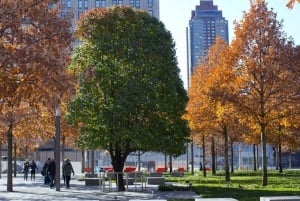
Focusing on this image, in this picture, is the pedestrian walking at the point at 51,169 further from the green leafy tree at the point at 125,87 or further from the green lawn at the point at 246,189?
the green lawn at the point at 246,189

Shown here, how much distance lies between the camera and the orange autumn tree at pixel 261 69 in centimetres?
2580

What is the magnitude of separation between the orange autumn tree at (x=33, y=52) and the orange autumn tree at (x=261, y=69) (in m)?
13.1

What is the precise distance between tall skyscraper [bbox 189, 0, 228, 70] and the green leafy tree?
118 m

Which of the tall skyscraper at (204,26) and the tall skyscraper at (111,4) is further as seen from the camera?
the tall skyscraper at (204,26)

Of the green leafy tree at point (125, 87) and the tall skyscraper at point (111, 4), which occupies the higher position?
the tall skyscraper at point (111, 4)

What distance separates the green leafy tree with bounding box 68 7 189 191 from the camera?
25.0 meters

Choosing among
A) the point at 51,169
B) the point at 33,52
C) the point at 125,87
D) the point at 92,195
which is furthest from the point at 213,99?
the point at 33,52

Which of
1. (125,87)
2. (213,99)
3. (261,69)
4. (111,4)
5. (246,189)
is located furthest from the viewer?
(111,4)

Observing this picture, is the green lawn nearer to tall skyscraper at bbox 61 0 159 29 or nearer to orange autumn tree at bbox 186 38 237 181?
orange autumn tree at bbox 186 38 237 181

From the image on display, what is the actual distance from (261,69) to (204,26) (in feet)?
419

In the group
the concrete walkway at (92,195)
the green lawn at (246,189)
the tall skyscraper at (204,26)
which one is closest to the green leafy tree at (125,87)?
the concrete walkway at (92,195)

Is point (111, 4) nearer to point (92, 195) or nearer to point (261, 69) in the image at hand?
point (261, 69)

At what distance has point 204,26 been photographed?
152 metres

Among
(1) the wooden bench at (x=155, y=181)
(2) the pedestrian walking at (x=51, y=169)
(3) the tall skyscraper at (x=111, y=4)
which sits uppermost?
(3) the tall skyscraper at (x=111, y=4)
